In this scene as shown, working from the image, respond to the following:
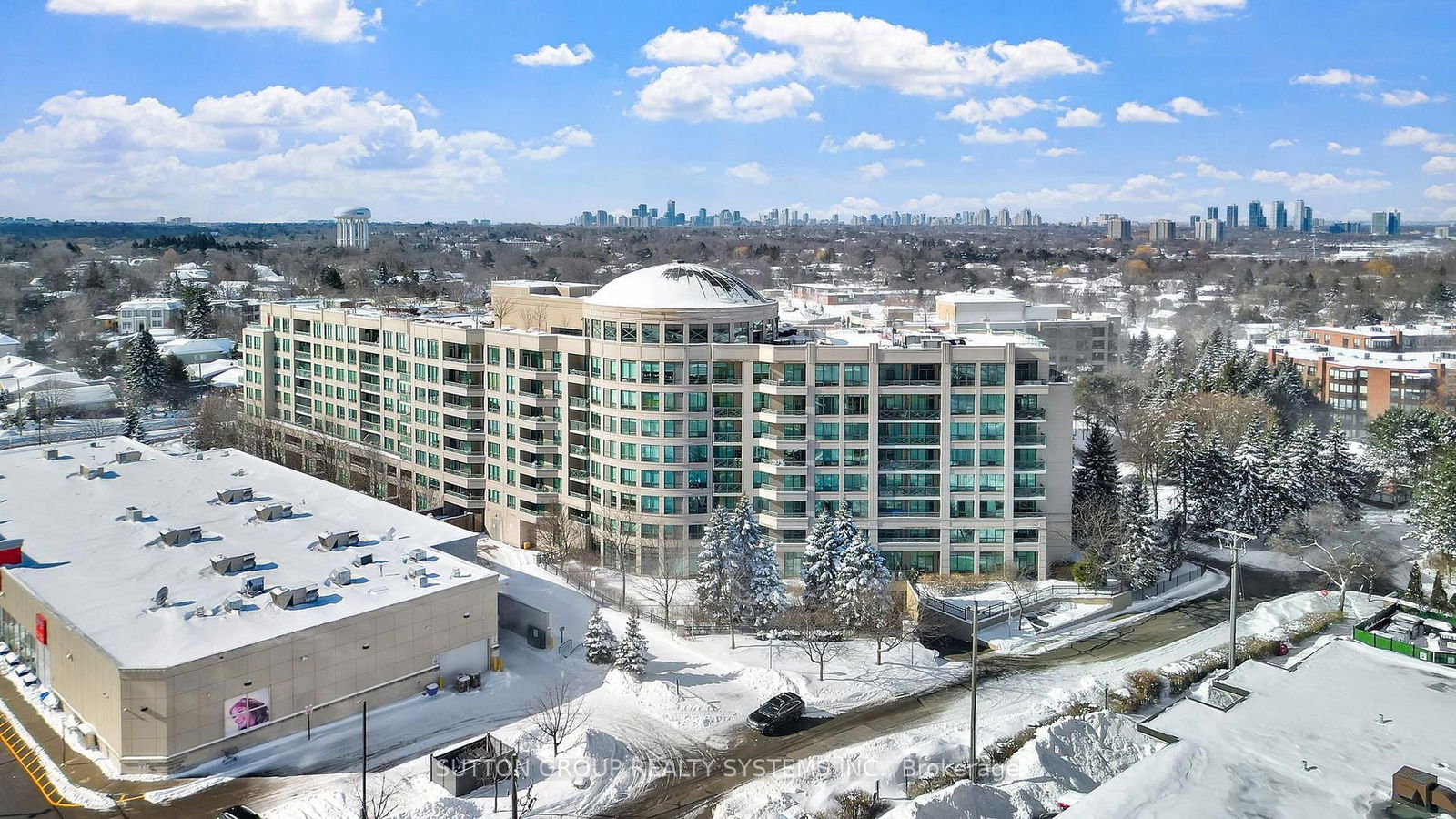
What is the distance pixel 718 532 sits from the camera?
164ft

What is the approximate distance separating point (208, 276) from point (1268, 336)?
575ft

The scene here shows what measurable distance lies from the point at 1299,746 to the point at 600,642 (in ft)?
88.7

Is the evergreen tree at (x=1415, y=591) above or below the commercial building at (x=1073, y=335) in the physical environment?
below

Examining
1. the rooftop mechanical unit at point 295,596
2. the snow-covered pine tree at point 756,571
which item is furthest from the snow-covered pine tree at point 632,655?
the rooftop mechanical unit at point 295,596

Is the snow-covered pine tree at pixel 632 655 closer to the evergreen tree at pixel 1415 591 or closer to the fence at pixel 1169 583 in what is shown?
the fence at pixel 1169 583

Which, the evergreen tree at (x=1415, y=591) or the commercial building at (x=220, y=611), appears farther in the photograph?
the evergreen tree at (x=1415, y=591)

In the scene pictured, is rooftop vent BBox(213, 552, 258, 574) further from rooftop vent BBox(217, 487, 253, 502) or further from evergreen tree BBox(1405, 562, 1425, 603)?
evergreen tree BBox(1405, 562, 1425, 603)

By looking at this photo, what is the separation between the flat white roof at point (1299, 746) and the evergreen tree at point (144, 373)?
107 m

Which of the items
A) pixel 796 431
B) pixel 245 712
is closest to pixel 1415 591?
pixel 796 431

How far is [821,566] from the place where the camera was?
4975 cm

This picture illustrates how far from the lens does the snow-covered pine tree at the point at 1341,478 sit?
68.9 m

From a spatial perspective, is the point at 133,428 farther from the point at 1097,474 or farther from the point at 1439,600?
the point at 1439,600

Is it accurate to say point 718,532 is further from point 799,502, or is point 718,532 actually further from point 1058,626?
point 1058,626

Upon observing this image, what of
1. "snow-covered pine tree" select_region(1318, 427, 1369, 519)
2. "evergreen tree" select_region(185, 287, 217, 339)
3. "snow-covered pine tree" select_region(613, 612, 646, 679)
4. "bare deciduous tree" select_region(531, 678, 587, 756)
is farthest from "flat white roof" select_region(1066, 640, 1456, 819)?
"evergreen tree" select_region(185, 287, 217, 339)
